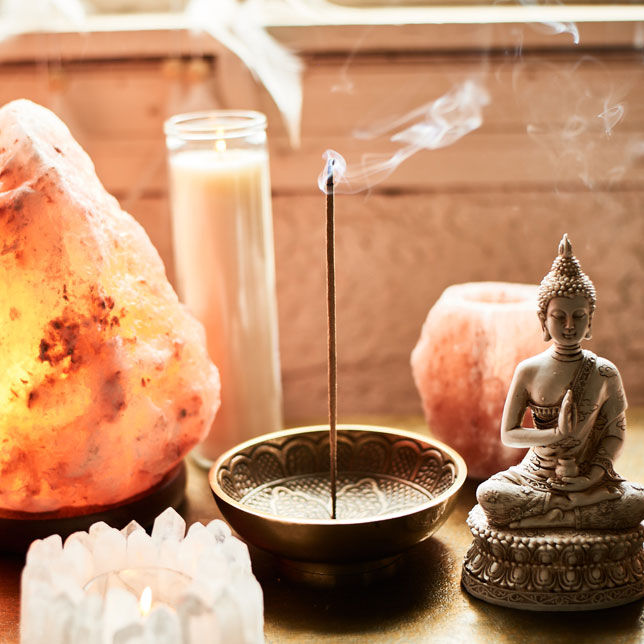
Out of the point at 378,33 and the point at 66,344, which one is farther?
the point at 378,33

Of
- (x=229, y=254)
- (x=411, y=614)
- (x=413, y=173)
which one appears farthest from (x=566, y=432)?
(x=413, y=173)

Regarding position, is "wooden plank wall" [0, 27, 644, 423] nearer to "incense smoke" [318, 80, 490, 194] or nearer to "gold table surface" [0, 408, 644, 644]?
"incense smoke" [318, 80, 490, 194]

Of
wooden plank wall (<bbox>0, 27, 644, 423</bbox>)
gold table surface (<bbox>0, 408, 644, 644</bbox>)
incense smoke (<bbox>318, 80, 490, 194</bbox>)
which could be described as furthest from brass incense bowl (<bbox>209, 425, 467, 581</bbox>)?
incense smoke (<bbox>318, 80, 490, 194</bbox>)

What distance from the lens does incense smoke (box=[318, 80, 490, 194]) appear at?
1468 millimetres

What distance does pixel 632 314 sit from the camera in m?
1.56

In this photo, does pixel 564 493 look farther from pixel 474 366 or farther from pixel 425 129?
pixel 425 129

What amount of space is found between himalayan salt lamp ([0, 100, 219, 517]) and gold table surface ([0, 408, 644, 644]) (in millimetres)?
124

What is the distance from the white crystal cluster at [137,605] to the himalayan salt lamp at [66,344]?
164mm

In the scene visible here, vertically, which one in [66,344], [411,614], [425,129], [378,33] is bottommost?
[411,614]

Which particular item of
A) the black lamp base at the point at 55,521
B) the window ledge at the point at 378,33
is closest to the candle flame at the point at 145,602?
the black lamp base at the point at 55,521

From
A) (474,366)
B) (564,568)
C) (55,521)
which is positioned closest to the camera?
(564,568)

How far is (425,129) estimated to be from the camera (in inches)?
58.7

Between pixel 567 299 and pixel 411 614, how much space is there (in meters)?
0.32

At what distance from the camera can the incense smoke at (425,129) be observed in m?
1.47
